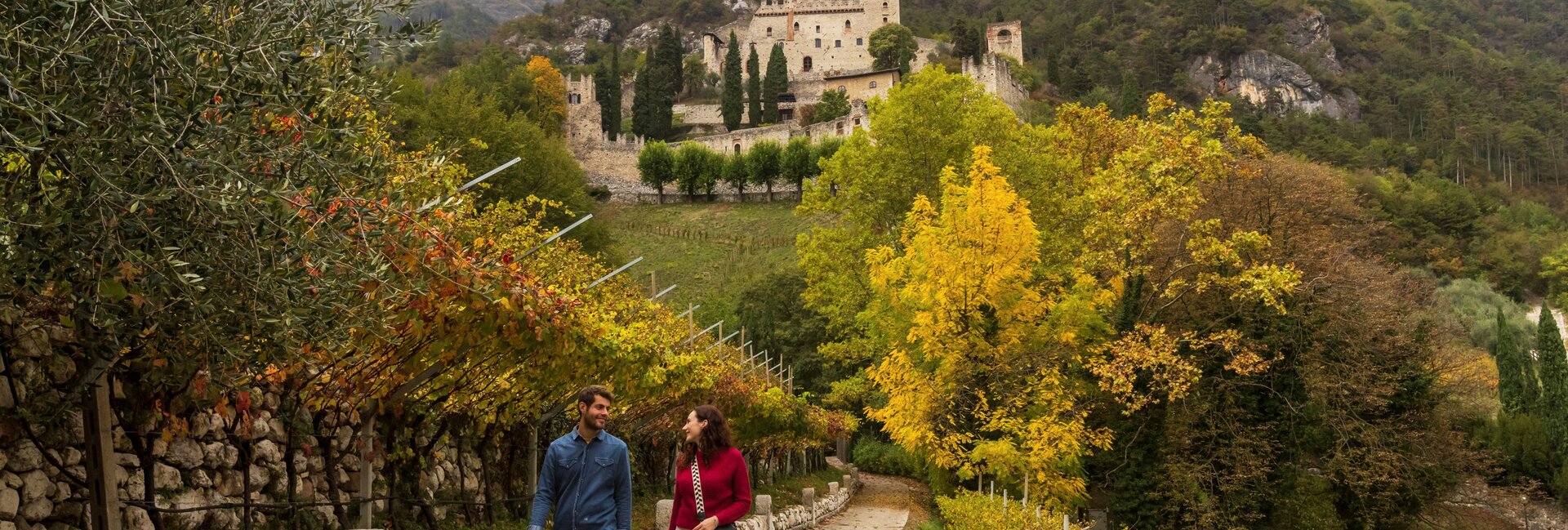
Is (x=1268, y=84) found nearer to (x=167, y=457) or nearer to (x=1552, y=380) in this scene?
(x=1552, y=380)

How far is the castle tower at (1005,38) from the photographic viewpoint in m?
119

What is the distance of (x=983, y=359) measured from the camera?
2166cm

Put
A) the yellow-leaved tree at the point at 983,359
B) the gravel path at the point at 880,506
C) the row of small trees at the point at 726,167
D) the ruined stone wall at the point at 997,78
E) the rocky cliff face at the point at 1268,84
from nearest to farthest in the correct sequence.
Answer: the yellow-leaved tree at the point at 983,359 < the gravel path at the point at 880,506 < the row of small trees at the point at 726,167 < the ruined stone wall at the point at 997,78 < the rocky cliff face at the point at 1268,84

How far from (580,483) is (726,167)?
76.7 m

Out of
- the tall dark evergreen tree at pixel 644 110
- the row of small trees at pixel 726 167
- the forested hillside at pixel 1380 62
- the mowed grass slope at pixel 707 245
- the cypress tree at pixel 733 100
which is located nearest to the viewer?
the mowed grass slope at pixel 707 245

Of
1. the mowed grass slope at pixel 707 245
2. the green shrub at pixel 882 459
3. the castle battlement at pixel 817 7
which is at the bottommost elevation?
the green shrub at pixel 882 459

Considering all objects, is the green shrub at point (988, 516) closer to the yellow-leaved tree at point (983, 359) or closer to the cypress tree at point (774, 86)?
the yellow-leaved tree at point (983, 359)

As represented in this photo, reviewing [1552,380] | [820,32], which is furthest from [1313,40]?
[1552,380]

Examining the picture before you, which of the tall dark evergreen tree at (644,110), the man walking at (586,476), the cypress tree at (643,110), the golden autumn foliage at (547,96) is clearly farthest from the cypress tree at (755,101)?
the man walking at (586,476)

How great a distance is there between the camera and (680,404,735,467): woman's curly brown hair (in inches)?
279

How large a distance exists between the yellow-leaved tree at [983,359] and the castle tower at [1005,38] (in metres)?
99.8

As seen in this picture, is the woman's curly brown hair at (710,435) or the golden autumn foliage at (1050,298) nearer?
the woman's curly brown hair at (710,435)

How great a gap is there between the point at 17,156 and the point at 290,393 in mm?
4260

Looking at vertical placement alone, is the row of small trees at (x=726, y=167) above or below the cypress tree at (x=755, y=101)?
below
